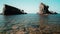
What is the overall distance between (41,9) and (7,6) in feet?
147

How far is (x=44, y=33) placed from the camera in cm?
2388

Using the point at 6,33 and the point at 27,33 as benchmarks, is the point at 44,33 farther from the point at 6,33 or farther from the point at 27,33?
the point at 6,33

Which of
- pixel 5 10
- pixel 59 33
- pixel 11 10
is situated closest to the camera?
pixel 59 33

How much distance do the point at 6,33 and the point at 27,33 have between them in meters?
3.88

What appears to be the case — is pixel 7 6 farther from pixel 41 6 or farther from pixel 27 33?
pixel 27 33

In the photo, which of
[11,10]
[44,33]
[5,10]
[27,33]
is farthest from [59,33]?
[11,10]

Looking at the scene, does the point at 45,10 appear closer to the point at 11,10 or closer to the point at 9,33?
the point at 11,10

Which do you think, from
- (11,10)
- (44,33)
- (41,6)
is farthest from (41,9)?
(44,33)

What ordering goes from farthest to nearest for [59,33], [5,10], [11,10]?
[11,10] < [5,10] < [59,33]

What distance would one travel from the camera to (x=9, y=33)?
80.1 feet

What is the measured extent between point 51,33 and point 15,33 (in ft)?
20.7

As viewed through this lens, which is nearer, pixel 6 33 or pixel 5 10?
pixel 6 33

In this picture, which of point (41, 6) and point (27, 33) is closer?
point (27, 33)

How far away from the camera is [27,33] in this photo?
77.8 ft
